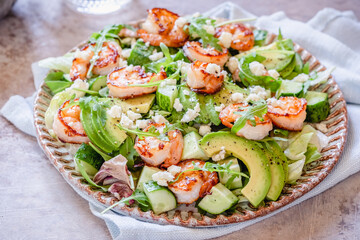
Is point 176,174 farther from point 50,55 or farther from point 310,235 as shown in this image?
point 50,55

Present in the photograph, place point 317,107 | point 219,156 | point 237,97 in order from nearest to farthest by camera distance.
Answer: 1. point 219,156
2. point 237,97
3. point 317,107

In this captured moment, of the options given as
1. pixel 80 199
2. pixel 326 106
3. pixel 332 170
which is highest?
pixel 326 106

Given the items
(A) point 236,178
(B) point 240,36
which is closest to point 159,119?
(A) point 236,178

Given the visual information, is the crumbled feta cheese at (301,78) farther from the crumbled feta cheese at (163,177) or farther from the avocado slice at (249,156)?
the crumbled feta cheese at (163,177)

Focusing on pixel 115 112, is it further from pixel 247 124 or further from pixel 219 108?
pixel 247 124

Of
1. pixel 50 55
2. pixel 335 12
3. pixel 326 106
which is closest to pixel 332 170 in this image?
pixel 326 106

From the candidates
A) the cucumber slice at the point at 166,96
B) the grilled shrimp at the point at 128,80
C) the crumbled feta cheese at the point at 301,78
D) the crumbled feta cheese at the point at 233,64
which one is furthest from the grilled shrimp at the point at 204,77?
the crumbled feta cheese at the point at 301,78
